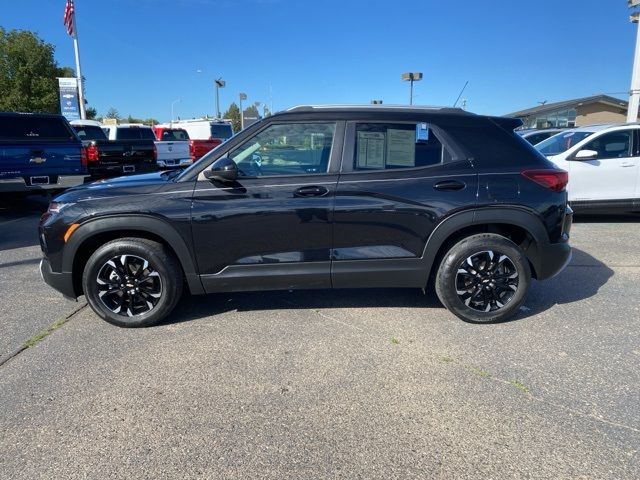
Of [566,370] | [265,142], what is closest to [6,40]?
[265,142]

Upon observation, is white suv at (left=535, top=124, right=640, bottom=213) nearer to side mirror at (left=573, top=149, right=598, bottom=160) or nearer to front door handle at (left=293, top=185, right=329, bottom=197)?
side mirror at (left=573, top=149, right=598, bottom=160)

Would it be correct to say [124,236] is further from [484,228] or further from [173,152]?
[173,152]

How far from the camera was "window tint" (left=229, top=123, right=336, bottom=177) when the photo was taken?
3781 mm

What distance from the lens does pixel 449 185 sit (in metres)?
3.75

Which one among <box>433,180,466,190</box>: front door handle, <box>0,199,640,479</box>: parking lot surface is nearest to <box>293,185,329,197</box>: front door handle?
<box>433,180,466,190</box>: front door handle

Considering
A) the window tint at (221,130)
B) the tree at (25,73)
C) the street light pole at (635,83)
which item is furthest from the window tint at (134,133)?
the tree at (25,73)

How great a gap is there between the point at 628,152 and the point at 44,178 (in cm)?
1059

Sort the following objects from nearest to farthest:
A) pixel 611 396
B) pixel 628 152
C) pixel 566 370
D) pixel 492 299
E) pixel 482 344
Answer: pixel 611 396 → pixel 566 370 → pixel 482 344 → pixel 492 299 → pixel 628 152

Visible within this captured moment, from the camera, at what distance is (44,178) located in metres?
8.48

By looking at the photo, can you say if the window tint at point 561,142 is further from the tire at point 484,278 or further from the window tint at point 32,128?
the window tint at point 32,128

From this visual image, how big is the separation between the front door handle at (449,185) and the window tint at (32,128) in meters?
8.01

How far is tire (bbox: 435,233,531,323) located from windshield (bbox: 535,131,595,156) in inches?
219

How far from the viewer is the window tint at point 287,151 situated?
3781mm

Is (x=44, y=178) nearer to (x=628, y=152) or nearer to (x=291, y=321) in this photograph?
(x=291, y=321)
